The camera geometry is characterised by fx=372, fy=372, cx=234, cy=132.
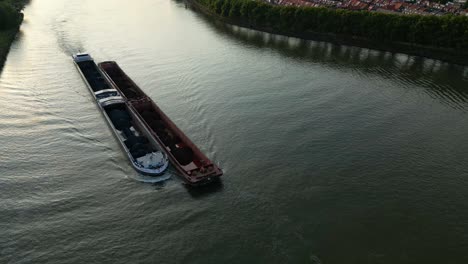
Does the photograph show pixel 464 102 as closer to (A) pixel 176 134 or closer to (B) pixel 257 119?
(B) pixel 257 119

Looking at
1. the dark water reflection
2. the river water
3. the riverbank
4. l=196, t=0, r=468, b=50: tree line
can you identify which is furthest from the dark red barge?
l=196, t=0, r=468, b=50: tree line

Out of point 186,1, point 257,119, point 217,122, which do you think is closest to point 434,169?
point 257,119

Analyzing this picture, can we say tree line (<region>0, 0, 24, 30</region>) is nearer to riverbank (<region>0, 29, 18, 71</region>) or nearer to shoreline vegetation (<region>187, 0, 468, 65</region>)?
riverbank (<region>0, 29, 18, 71</region>)

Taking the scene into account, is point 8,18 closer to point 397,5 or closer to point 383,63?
point 383,63

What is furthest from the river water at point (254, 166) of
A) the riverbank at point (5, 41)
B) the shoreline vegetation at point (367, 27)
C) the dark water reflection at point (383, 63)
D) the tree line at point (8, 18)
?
the tree line at point (8, 18)

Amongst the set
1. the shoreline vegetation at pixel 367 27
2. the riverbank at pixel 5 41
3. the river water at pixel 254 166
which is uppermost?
the shoreline vegetation at pixel 367 27

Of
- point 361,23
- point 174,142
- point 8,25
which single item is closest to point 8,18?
point 8,25

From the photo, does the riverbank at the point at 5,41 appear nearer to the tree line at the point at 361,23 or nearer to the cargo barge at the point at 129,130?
the cargo barge at the point at 129,130
